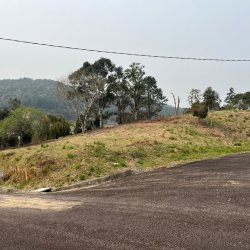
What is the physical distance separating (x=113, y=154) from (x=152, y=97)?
49.2m

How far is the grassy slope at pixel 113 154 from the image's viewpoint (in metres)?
19.6

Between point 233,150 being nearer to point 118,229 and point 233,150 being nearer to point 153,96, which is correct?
point 118,229

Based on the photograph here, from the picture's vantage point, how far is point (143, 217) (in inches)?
372

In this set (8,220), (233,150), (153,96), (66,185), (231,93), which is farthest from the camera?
(231,93)

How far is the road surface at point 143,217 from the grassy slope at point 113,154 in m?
5.13

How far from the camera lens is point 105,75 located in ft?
208

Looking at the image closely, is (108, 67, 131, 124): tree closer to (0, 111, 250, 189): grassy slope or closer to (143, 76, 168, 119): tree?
(143, 76, 168, 119): tree

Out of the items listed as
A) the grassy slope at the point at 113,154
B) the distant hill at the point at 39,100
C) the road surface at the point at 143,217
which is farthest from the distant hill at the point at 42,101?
the road surface at the point at 143,217

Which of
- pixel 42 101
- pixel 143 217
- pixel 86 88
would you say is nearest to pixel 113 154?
pixel 143 217

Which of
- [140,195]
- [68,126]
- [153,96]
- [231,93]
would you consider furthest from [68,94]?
[140,195]

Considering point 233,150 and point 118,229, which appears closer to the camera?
point 118,229

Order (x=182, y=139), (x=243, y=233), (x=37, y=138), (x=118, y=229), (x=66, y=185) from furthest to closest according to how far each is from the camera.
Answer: (x=37, y=138)
(x=182, y=139)
(x=66, y=185)
(x=118, y=229)
(x=243, y=233)

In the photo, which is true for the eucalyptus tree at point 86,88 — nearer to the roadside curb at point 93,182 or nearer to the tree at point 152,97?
the tree at point 152,97

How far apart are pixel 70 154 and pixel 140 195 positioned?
9.05 meters
